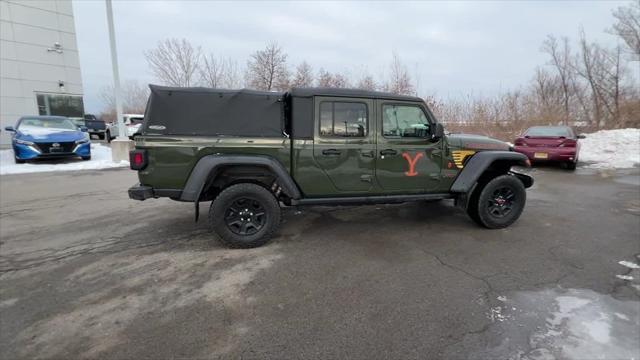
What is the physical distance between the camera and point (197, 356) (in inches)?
92.0

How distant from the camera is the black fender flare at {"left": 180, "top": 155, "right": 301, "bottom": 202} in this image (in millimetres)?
3879

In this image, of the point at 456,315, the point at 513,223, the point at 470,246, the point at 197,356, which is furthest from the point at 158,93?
the point at 513,223

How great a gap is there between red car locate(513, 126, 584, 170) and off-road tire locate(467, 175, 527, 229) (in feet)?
22.4

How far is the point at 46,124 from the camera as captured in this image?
11.7 meters

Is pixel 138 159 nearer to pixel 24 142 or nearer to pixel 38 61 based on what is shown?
pixel 24 142

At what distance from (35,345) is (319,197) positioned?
3.07 meters

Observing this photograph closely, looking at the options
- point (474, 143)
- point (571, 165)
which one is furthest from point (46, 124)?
point (571, 165)

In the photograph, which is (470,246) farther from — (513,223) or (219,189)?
(219,189)

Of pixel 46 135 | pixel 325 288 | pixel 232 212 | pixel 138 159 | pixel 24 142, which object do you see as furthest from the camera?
pixel 46 135

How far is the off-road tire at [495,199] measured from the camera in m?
4.88

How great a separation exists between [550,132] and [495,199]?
830 centimetres

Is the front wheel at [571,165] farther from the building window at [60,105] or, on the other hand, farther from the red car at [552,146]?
the building window at [60,105]

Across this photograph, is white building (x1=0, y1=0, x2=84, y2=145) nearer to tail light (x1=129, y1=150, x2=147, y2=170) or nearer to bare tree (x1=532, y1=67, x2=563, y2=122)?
tail light (x1=129, y1=150, x2=147, y2=170)

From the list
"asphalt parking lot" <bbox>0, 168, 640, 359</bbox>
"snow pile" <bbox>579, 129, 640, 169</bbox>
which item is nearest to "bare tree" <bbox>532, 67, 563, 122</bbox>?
"snow pile" <bbox>579, 129, 640, 169</bbox>
